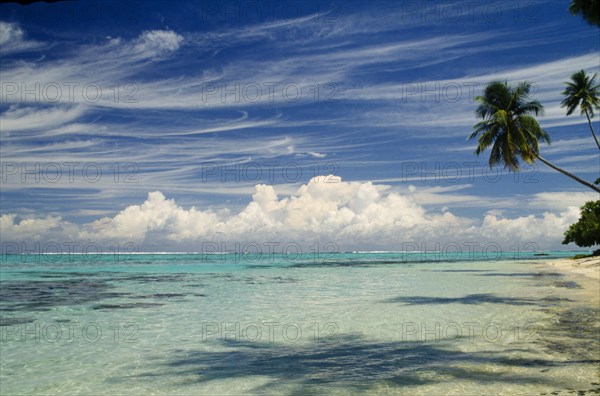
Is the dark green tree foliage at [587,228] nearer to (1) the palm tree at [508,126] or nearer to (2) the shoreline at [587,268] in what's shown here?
(2) the shoreline at [587,268]

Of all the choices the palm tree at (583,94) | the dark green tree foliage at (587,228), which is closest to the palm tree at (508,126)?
the palm tree at (583,94)

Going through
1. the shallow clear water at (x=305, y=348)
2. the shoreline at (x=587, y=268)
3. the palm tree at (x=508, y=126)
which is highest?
the palm tree at (x=508, y=126)

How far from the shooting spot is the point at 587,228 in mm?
62500

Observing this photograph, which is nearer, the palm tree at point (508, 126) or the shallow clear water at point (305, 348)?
the shallow clear water at point (305, 348)

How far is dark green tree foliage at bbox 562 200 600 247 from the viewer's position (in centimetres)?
6128

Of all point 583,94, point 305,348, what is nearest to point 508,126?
point 583,94

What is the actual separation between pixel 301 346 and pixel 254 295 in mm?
15255

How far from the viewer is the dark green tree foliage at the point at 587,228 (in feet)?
201

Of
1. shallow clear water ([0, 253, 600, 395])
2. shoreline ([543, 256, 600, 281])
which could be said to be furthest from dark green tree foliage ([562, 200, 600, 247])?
shallow clear water ([0, 253, 600, 395])

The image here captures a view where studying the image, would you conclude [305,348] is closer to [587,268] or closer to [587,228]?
[587,268]

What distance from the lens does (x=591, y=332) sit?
13.0 meters

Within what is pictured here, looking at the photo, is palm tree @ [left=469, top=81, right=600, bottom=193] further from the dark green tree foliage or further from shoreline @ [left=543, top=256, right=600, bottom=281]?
the dark green tree foliage

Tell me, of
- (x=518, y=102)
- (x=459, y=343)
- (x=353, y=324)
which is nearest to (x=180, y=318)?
(x=353, y=324)

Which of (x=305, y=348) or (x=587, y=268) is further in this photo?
(x=587, y=268)
